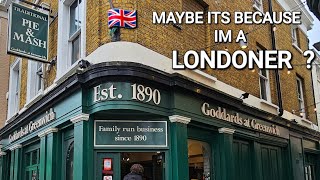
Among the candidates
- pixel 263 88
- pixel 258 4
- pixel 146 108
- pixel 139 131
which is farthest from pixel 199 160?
pixel 258 4

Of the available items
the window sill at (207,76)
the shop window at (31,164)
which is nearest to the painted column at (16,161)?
the shop window at (31,164)

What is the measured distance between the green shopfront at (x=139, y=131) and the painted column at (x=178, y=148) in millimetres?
19

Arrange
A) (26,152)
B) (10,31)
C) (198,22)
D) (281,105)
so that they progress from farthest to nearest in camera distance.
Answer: (281,105) < (26,152) < (198,22) < (10,31)

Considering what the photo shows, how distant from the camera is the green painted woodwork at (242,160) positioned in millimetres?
10305

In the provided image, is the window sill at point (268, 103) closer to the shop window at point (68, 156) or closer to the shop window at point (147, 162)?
the shop window at point (147, 162)

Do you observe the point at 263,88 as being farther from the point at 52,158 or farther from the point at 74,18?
the point at 52,158

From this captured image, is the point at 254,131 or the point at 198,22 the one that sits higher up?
the point at 198,22

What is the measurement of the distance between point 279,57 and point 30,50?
286 inches

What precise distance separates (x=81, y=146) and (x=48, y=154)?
223 centimetres

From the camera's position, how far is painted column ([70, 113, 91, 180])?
7355 mm

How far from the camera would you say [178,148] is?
7863mm

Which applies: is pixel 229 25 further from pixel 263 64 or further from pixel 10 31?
pixel 10 31

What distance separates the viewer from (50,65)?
10.1 meters

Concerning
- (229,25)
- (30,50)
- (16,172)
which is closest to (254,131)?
(229,25)
